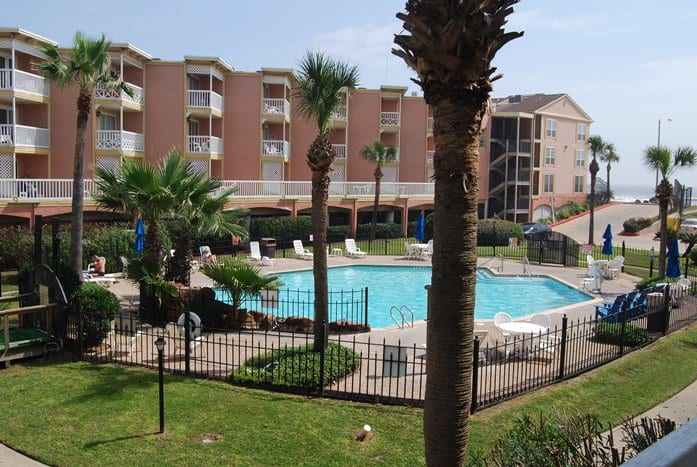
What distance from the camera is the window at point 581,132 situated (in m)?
64.3

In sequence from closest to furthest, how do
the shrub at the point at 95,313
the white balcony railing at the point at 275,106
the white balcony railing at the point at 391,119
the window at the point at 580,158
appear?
the shrub at the point at 95,313
the white balcony railing at the point at 275,106
the white balcony railing at the point at 391,119
the window at the point at 580,158

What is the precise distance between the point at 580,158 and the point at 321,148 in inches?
2307

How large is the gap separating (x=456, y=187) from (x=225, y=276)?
10.9m

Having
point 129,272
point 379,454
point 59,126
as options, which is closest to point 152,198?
point 129,272

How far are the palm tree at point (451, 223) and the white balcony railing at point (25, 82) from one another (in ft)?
95.5

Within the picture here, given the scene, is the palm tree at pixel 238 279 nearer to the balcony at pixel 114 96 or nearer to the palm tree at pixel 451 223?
the palm tree at pixel 451 223

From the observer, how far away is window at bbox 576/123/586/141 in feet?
211

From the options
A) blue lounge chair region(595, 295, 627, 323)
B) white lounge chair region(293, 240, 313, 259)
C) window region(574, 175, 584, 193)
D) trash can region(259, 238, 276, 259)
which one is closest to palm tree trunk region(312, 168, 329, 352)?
blue lounge chair region(595, 295, 627, 323)

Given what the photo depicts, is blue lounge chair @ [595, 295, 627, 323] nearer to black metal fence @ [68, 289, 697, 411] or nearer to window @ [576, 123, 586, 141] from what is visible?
black metal fence @ [68, 289, 697, 411]

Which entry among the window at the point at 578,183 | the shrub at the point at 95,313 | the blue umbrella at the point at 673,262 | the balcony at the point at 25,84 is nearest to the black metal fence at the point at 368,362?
the shrub at the point at 95,313

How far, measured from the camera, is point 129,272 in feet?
54.7

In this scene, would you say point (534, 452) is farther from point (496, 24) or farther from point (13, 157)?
point (13, 157)

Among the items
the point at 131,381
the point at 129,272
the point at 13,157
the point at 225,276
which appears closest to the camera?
the point at 131,381

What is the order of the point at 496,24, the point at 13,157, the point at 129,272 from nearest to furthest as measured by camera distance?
the point at 496,24, the point at 129,272, the point at 13,157
